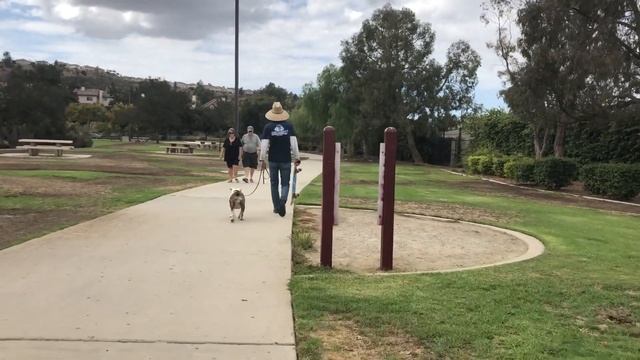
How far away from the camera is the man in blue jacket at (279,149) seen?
10.5 m

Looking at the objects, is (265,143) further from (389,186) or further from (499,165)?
(499,165)

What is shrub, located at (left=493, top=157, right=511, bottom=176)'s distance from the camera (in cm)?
2915

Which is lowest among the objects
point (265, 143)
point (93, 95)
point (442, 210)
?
point (442, 210)

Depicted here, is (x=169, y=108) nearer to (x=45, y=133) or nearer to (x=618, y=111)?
(x=45, y=133)

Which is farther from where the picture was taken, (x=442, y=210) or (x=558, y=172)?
(x=558, y=172)

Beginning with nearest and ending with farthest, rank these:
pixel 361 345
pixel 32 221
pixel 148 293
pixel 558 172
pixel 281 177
→ pixel 361 345
pixel 148 293
pixel 32 221
pixel 281 177
pixel 558 172

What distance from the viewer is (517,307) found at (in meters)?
5.41

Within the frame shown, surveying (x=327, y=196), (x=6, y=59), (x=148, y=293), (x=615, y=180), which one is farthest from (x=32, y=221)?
(x=6, y=59)

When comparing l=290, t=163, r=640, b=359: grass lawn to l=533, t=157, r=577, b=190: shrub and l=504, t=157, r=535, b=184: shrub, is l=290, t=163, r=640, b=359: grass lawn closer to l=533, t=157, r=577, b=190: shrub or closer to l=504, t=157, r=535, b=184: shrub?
l=533, t=157, r=577, b=190: shrub

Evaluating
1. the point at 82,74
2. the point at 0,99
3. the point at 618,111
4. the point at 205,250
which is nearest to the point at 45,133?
the point at 0,99

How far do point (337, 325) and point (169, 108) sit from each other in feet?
273

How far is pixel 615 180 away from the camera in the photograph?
19703 mm

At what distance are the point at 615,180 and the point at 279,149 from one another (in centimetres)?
1334

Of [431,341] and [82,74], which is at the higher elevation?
[82,74]
